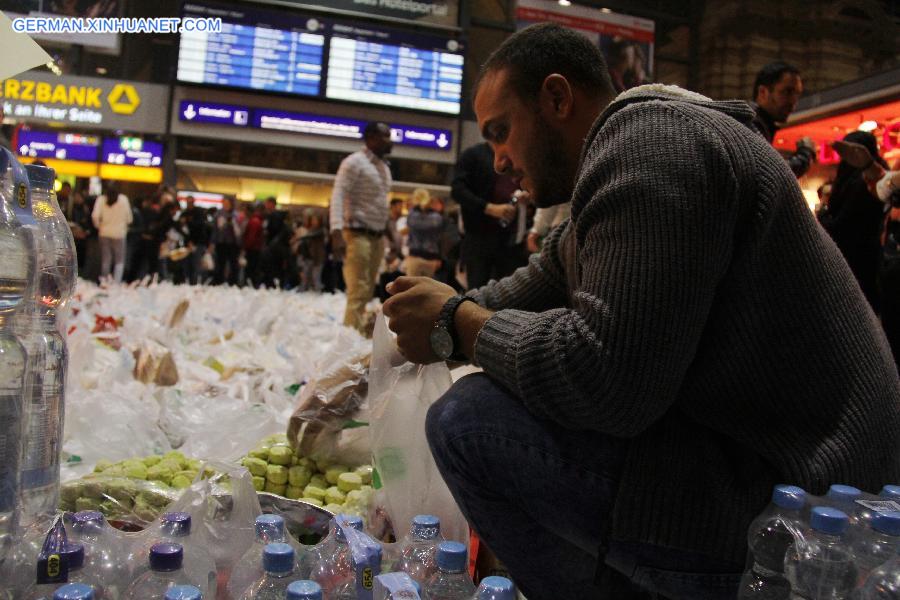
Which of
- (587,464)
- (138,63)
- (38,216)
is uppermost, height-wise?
(138,63)

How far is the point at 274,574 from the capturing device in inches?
39.9

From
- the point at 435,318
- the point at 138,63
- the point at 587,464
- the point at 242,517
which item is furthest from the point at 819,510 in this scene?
the point at 138,63

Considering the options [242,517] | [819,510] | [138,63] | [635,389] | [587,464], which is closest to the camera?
Answer: [819,510]

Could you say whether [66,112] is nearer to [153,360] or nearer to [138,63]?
[138,63]

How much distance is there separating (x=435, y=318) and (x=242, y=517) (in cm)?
51

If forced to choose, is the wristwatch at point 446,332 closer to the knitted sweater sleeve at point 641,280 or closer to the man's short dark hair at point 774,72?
the knitted sweater sleeve at point 641,280

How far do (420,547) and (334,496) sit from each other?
0.74 meters

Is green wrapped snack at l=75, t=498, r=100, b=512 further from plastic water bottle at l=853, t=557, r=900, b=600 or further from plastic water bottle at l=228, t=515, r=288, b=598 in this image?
plastic water bottle at l=853, t=557, r=900, b=600

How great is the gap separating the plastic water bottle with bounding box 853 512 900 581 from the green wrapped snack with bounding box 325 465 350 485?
54.4 inches

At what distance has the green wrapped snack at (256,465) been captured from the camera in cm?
206

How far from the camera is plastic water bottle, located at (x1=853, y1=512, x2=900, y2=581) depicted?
87 centimetres

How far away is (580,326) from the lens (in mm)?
1069

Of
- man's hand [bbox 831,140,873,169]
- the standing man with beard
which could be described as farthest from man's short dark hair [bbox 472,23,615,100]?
man's hand [bbox 831,140,873,169]

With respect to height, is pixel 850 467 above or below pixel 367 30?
below
